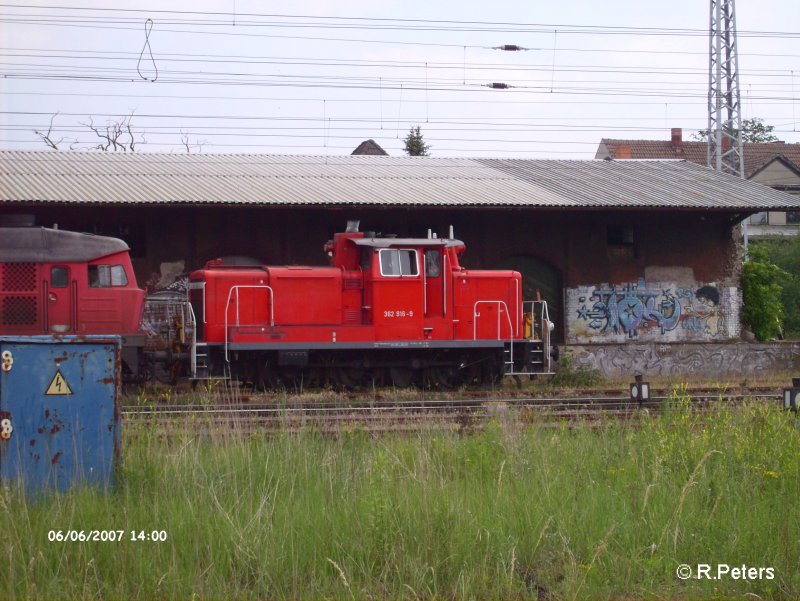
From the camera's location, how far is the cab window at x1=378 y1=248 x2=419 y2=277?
17.2 m

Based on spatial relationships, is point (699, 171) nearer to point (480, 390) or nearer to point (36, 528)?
point (480, 390)

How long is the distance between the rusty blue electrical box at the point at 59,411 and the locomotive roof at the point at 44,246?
9826 millimetres

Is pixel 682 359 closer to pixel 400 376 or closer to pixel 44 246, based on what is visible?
pixel 400 376

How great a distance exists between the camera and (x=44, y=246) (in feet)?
51.8

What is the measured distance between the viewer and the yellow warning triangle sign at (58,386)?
6.56 meters

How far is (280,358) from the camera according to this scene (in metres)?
16.9

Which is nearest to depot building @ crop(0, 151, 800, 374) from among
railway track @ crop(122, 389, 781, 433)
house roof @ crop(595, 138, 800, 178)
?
railway track @ crop(122, 389, 781, 433)

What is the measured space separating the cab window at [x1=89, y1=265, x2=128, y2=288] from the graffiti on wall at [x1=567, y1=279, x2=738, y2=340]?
12.4 m

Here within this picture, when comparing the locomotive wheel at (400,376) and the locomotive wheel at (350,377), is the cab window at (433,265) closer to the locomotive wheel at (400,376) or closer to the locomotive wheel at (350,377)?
A: the locomotive wheel at (400,376)

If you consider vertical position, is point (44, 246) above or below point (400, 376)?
above

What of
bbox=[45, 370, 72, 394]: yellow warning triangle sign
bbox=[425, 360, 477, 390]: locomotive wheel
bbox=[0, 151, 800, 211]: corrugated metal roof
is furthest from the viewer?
bbox=[0, 151, 800, 211]: corrugated metal roof

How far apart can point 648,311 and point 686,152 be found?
44195mm

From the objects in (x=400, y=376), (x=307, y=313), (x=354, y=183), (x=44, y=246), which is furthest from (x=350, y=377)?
(x=354, y=183)

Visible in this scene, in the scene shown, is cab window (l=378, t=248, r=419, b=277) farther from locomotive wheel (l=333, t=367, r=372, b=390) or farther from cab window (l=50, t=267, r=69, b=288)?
cab window (l=50, t=267, r=69, b=288)
